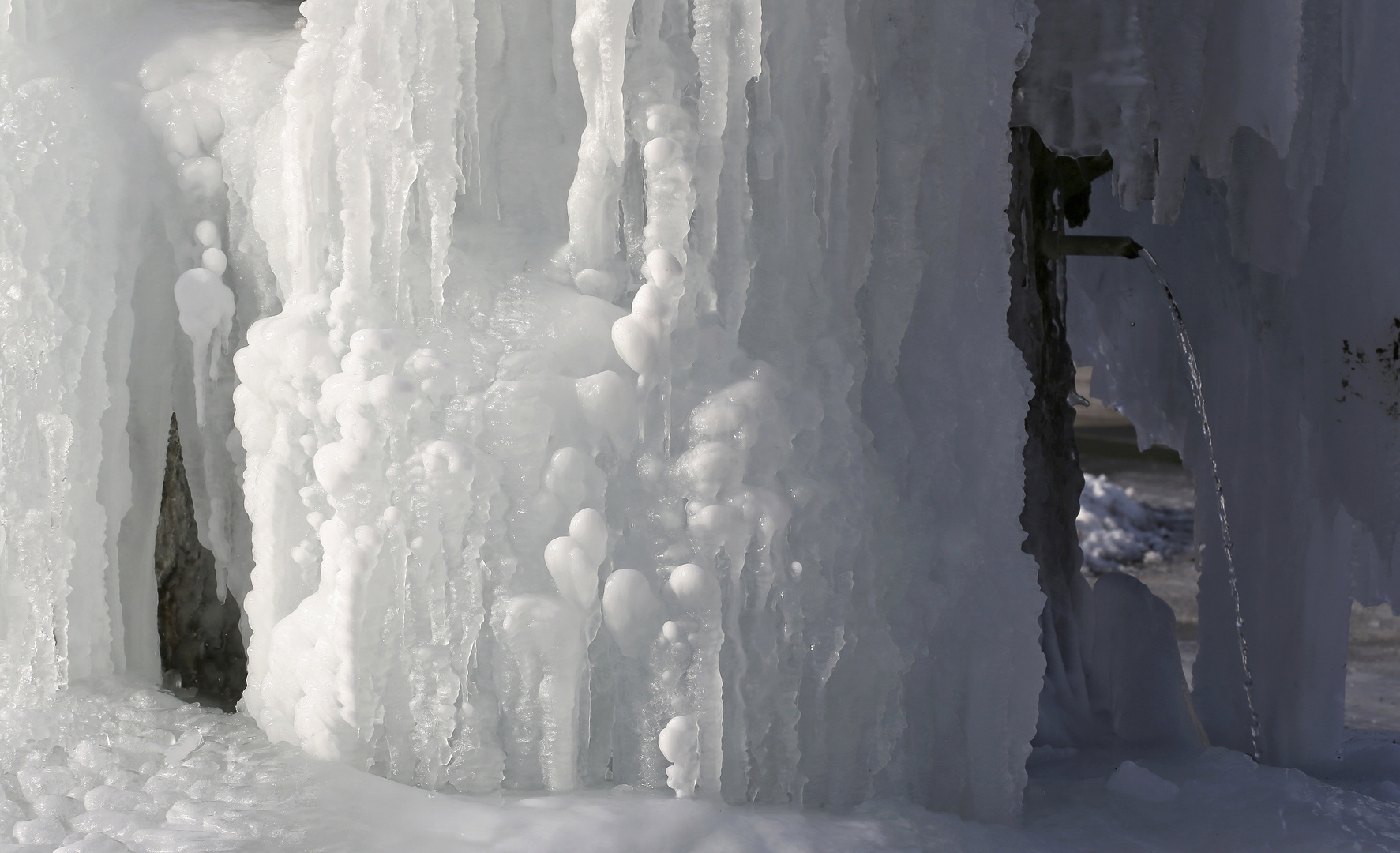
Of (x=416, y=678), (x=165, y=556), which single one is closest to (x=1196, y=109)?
(x=416, y=678)

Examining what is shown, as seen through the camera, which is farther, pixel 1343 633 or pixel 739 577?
pixel 1343 633

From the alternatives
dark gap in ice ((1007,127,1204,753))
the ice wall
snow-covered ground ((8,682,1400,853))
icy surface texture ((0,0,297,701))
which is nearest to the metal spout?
dark gap in ice ((1007,127,1204,753))

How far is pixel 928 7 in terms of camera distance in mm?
2656

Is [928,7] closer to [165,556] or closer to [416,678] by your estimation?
[416,678]

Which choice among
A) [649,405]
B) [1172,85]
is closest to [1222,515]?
[1172,85]

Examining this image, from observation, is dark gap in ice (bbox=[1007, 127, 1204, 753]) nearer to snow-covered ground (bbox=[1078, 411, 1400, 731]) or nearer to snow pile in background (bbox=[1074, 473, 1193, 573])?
snow-covered ground (bbox=[1078, 411, 1400, 731])

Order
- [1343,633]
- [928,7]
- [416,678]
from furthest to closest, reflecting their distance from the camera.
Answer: [1343,633] → [928,7] → [416,678]

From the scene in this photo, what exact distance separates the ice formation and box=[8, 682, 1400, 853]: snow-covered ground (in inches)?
3.5

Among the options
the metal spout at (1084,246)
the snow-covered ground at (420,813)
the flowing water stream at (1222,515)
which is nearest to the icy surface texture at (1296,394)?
the flowing water stream at (1222,515)

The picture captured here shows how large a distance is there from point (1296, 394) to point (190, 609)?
3.34 metres

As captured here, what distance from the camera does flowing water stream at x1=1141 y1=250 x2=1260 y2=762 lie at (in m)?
4.01

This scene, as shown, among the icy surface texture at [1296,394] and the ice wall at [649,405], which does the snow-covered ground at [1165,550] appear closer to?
the icy surface texture at [1296,394]

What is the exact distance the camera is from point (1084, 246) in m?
4.13

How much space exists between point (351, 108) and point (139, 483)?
1.16 m
